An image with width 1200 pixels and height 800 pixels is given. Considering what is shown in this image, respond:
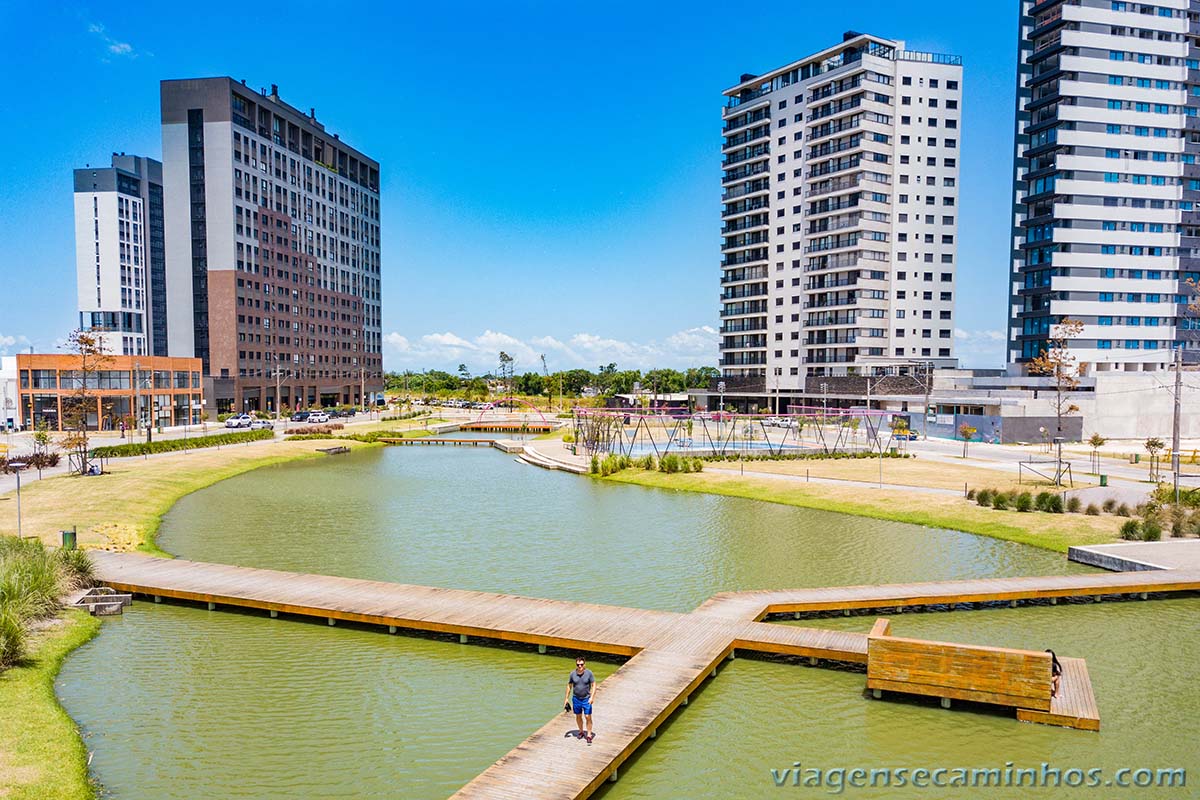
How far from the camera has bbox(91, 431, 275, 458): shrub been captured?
62.0 metres

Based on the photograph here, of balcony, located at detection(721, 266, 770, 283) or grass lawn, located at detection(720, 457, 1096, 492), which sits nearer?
grass lawn, located at detection(720, 457, 1096, 492)

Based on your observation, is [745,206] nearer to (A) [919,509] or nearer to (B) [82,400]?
(A) [919,509]

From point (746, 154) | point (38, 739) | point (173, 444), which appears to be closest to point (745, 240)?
point (746, 154)

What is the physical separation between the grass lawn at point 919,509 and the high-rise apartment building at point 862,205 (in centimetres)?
6351

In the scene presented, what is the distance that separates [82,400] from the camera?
7456 centimetres

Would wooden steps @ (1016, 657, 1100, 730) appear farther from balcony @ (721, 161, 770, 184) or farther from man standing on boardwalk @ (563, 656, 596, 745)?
balcony @ (721, 161, 770, 184)

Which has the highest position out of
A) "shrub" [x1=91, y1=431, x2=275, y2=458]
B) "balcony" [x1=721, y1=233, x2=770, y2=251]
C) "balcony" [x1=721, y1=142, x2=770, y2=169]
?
"balcony" [x1=721, y1=142, x2=770, y2=169]

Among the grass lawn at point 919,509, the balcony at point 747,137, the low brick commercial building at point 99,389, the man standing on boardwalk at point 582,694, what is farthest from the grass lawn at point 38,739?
the balcony at point 747,137

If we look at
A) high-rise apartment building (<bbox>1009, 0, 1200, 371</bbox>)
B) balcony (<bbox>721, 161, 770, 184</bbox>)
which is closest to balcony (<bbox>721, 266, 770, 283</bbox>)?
balcony (<bbox>721, 161, 770, 184</bbox>)

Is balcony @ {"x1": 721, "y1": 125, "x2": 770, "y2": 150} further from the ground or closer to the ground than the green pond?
further from the ground

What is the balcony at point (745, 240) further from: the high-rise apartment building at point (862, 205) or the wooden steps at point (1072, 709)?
the wooden steps at point (1072, 709)

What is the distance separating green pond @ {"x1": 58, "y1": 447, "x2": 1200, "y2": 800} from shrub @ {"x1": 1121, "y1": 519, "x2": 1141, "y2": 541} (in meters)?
3.96

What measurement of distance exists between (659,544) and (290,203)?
5226 inches

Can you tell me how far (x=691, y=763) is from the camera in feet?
52.1
